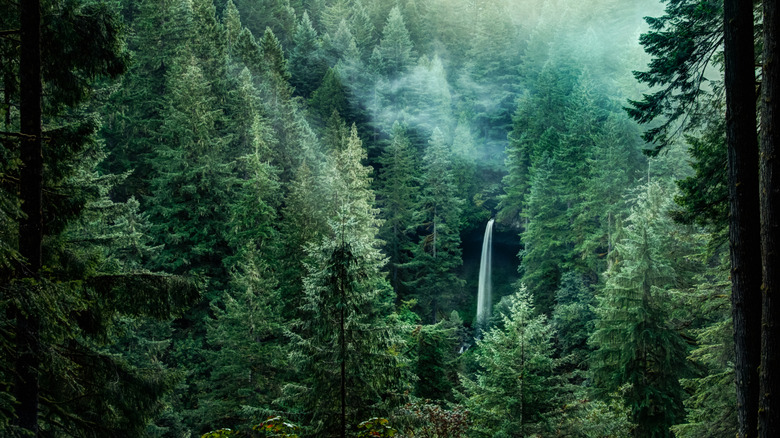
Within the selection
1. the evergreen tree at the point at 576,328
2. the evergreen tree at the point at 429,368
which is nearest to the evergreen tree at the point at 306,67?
the evergreen tree at the point at 576,328

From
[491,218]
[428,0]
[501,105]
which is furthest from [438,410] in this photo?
[428,0]

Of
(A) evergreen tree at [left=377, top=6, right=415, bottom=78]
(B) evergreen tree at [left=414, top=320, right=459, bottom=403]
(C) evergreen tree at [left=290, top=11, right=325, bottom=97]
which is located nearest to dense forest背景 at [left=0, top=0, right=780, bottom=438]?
(B) evergreen tree at [left=414, top=320, right=459, bottom=403]

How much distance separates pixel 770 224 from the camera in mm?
4980

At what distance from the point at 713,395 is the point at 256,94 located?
3644 centimetres

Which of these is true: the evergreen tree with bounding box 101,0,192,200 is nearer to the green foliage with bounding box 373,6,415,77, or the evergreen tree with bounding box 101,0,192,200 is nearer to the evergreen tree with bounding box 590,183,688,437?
the green foliage with bounding box 373,6,415,77

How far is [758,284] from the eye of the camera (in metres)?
5.45

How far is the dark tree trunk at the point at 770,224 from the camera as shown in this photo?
15.9ft

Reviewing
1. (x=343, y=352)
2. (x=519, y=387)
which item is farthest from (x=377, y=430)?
(x=519, y=387)

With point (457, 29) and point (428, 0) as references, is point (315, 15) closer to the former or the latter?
point (428, 0)

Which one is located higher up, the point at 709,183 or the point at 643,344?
the point at 709,183

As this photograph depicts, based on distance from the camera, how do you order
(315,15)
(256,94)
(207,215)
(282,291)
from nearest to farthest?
(282,291) → (207,215) → (256,94) → (315,15)

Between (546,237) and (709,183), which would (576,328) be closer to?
(546,237)

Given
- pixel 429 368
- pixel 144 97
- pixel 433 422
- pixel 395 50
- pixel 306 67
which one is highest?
pixel 395 50

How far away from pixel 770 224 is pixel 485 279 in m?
40.0
